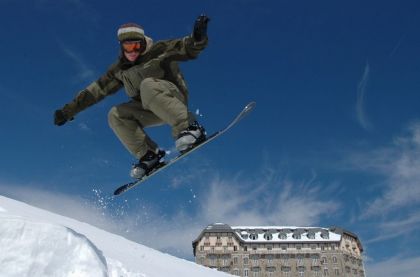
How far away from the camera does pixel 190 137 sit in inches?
288

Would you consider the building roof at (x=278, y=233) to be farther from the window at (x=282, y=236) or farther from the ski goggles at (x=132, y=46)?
the ski goggles at (x=132, y=46)

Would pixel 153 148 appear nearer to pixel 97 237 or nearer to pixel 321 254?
pixel 97 237

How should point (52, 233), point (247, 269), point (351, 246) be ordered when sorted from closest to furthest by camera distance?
point (52, 233)
point (247, 269)
point (351, 246)

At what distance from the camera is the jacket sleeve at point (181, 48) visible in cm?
684

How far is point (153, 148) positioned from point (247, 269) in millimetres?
88028

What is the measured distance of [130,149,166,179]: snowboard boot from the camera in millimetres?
8180

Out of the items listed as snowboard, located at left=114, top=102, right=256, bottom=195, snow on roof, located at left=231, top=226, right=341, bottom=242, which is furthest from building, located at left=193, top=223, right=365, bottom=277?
snowboard, located at left=114, top=102, right=256, bottom=195

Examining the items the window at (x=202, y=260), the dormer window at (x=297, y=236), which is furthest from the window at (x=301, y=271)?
the window at (x=202, y=260)

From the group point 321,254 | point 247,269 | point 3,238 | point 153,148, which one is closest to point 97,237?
point 153,148

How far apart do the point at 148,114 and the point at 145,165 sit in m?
0.90

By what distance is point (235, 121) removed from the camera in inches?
311

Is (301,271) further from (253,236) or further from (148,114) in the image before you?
(148,114)

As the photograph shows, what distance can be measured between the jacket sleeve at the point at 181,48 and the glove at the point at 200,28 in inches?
3.6

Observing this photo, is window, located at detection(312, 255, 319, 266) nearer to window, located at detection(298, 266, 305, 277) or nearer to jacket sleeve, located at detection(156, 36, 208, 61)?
window, located at detection(298, 266, 305, 277)
